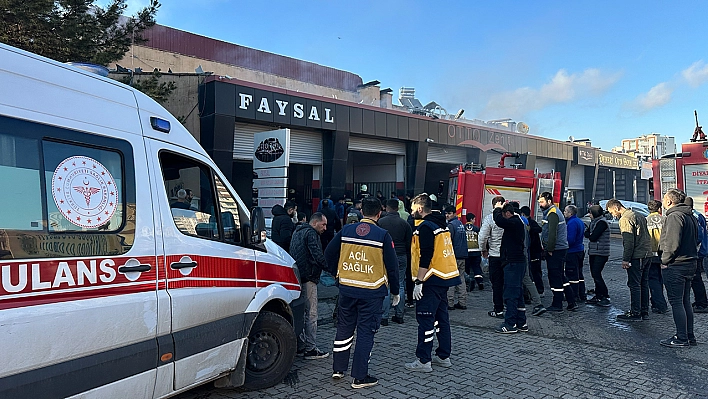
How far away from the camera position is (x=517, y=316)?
6.30 metres

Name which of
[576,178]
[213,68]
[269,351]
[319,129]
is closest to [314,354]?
[269,351]

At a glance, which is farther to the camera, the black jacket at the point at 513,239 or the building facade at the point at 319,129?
the building facade at the point at 319,129

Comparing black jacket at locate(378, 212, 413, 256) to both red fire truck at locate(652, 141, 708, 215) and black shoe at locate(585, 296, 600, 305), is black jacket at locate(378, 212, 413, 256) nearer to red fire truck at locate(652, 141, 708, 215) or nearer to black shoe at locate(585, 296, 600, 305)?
black shoe at locate(585, 296, 600, 305)

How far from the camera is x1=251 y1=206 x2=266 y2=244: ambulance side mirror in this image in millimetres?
4121

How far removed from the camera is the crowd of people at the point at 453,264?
4.45 meters

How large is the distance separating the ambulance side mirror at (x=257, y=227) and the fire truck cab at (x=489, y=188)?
8.15m

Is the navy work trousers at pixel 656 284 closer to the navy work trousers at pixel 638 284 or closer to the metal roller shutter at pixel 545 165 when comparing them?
the navy work trousers at pixel 638 284

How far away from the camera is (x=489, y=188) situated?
1180 cm

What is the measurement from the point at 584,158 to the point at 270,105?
64.2 ft

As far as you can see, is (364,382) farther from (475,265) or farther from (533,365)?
(475,265)

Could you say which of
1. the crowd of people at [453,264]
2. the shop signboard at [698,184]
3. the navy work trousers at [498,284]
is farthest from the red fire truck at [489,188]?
the navy work trousers at [498,284]

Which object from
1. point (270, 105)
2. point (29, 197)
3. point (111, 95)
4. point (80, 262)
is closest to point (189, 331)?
point (80, 262)

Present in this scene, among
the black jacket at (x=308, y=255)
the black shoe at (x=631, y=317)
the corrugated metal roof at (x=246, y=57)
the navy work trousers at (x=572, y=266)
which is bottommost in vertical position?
the black shoe at (x=631, y=317)

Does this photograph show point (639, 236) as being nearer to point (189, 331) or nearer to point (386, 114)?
point (189, 331)
